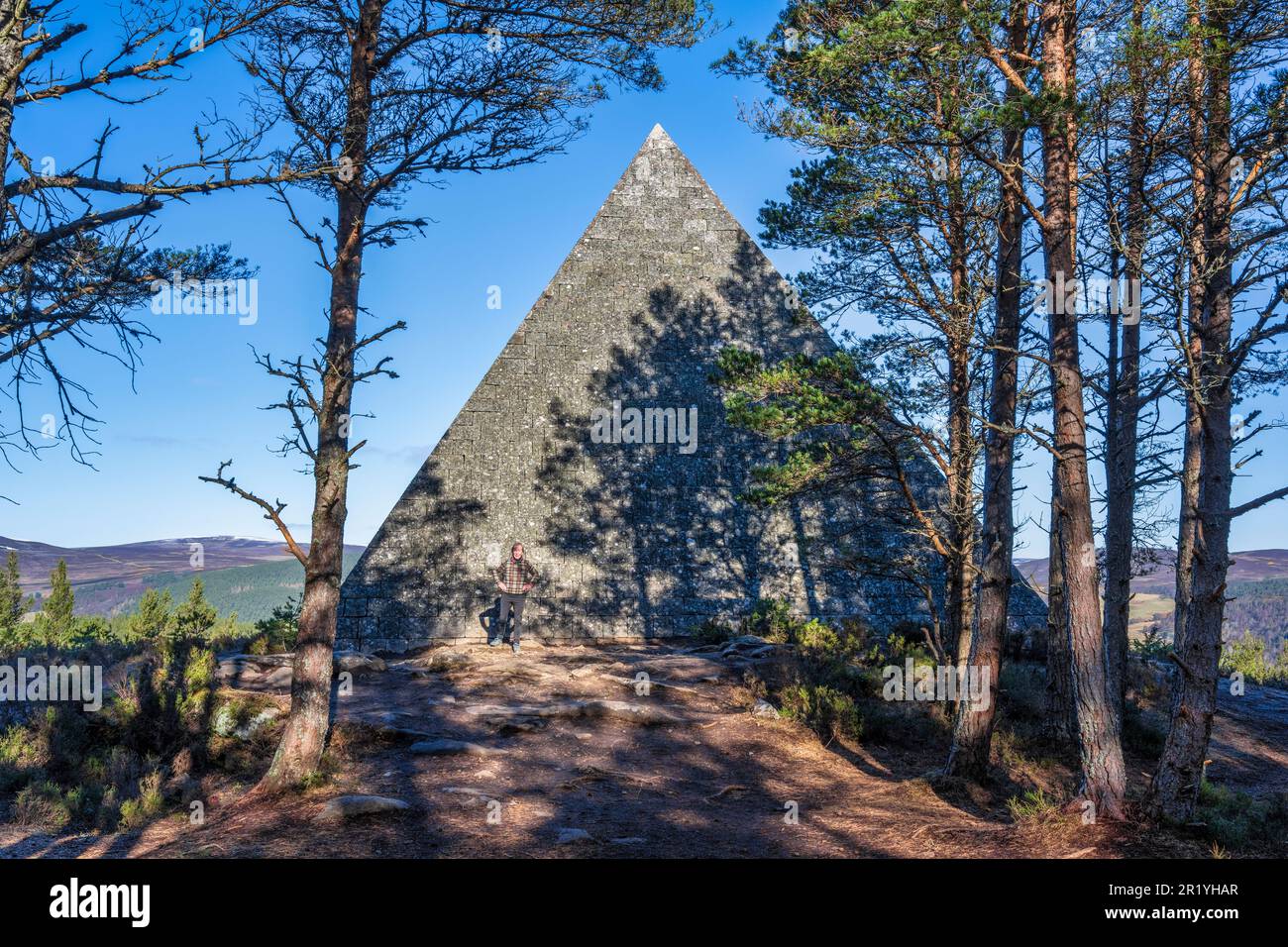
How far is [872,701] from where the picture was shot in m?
13.4

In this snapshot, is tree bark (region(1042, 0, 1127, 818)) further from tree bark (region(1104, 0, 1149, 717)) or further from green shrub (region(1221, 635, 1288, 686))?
green shrub (region(1221, 635, 1288, 686))

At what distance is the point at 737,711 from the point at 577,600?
5.83 metres

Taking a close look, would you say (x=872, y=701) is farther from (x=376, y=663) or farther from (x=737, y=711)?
(x=376, y=663)

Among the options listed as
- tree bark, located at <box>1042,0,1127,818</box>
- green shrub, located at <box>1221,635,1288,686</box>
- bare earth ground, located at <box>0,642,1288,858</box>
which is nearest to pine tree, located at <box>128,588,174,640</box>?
bare earth ground, located at <box>0,642,1288,858</box>

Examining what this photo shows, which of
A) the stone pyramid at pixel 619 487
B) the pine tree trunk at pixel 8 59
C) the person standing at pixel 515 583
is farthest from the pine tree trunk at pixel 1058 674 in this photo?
the pine tree trunk at pixel 8 59

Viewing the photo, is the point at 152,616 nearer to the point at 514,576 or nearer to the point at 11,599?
the point at 11,599

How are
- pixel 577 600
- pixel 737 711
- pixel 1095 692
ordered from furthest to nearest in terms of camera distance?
pixel 577 600 → pixel 737 711 → pixel 1095 692

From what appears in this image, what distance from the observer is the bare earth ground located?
7305 millimetres

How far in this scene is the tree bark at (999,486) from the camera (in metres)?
9.68

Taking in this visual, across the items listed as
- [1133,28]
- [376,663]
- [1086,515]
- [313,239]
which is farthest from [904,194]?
[376,663]

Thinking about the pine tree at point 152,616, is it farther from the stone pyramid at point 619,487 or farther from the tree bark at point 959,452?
the tree bark at point 959,452

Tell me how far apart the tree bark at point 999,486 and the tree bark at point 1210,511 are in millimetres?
1810

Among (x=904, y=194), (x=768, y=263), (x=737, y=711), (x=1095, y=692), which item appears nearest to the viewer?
(x=1095, y=692)
